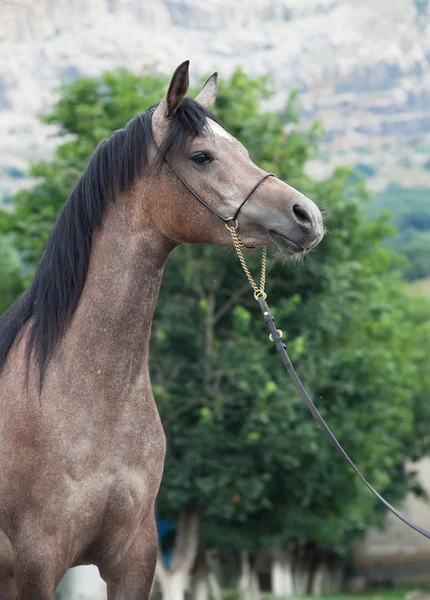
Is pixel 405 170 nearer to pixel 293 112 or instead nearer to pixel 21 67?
pixel 21 67

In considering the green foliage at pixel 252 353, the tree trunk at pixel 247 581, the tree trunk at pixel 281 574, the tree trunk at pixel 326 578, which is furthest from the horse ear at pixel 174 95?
the tree trunk at pixel 326 578

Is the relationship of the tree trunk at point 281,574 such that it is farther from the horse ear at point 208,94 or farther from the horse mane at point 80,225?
the horse mane at point 80,225

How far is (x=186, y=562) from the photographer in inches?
935

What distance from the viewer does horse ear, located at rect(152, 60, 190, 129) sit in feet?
14.8

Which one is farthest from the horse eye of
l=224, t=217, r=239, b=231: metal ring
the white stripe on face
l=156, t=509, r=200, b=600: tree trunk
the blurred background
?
l=156, t=509, r=200, b=600: tree trunk

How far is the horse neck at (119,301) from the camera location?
4.77 metres

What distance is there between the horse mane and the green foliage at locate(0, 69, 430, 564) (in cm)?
1482

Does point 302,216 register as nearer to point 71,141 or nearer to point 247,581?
point 71,141

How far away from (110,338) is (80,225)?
53 centimetres

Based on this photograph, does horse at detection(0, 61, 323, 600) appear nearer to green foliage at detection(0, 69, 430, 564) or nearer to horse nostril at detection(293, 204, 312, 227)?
horse nostril at detection(293, 204, 312, 227)

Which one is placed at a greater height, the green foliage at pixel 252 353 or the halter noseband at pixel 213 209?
the green foliage at pixel 252 353

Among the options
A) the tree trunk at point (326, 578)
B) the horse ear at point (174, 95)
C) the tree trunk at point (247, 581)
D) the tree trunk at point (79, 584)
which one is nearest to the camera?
the horse ear at point (174, 95)

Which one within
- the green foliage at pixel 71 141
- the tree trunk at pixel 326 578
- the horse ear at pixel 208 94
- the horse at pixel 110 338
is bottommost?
the horse at pixel 110 338

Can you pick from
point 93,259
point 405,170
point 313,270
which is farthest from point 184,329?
point 405,170
